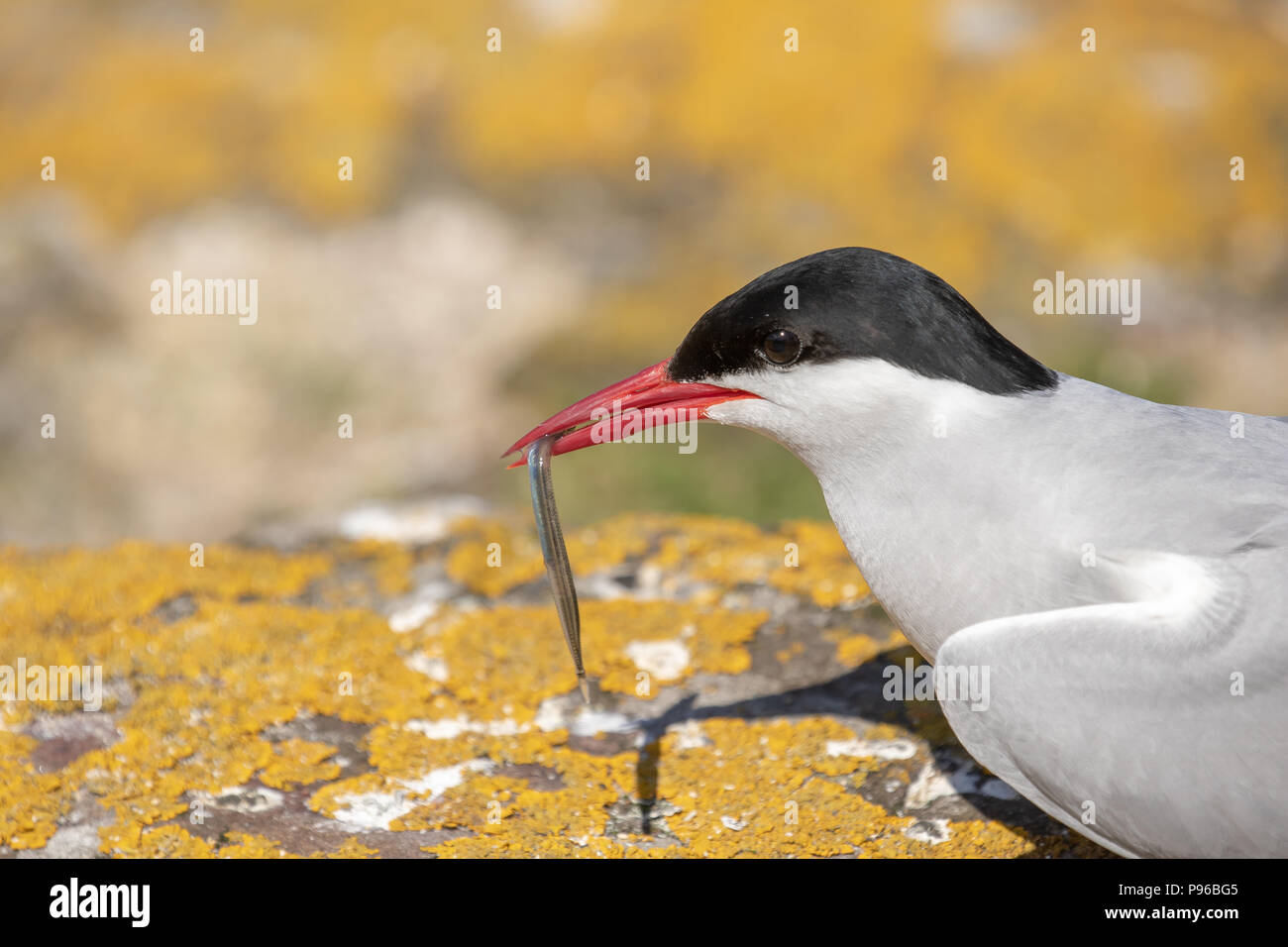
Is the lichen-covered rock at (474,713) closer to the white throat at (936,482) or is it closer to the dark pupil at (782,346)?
the white throat at (936,482)

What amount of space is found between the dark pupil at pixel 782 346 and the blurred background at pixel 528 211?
12.5 feet

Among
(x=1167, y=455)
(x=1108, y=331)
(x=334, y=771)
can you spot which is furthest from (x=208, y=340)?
(x=1167, y=455)

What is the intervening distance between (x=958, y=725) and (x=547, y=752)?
1165 mm

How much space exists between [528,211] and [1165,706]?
19.4 ft

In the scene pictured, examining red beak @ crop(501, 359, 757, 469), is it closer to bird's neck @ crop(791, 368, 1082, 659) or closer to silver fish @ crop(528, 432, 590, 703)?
silver fish @ crop(528, 432, 590, 703)

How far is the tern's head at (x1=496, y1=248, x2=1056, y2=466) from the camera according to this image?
98.0 inches

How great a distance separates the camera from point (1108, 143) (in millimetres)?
7297

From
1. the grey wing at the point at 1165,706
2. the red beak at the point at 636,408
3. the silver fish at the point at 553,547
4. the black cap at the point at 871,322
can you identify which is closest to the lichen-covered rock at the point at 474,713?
the silver fish at the point at 553,547

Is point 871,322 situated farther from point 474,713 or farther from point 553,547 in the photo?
point 474,713

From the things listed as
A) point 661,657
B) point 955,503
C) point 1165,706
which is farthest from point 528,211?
point 1165,706

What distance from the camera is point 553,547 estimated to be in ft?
9.45

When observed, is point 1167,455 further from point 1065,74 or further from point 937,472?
point 1065,74

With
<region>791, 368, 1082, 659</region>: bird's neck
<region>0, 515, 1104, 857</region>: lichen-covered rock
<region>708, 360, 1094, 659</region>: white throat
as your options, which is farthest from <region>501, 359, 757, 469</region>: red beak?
<region>0, 515, 1104, 857</region>: lichen-covered rock

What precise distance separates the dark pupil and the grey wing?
2.47 feet
